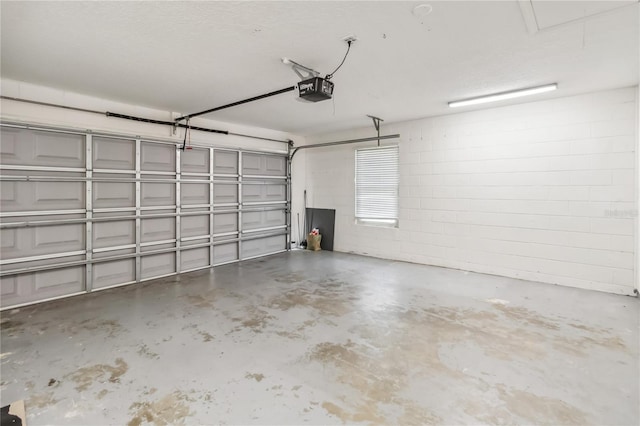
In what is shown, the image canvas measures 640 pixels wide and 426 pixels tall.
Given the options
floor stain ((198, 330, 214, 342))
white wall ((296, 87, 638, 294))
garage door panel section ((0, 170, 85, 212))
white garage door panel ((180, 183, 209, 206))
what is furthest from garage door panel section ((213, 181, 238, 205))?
floor stain ((198, 330, 214, 342))

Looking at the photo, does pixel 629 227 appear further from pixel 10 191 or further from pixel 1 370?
pixel 10 191

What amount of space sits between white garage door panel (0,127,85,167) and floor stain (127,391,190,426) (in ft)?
11.3

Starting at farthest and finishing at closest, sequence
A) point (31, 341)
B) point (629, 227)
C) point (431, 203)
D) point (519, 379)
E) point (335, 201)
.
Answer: point (335, 201), point (431, 203), point (629, 227), point (31, 341), point (519, 379)

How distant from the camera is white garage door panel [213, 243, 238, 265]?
586 centimetres

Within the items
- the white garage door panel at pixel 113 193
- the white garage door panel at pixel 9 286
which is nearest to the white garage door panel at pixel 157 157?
the white garage door panel at pixel 113 193

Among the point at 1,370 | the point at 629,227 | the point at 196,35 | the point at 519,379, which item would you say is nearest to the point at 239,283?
the point at 1,370

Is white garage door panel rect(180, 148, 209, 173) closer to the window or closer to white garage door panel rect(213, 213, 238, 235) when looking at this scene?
white garage door panel rect(213, 213, 238, 235)

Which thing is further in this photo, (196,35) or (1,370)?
(196,35)

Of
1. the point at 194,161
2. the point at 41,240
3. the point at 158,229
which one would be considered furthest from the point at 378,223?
the point at 41,240

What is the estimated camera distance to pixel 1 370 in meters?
2.38

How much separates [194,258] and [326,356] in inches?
147

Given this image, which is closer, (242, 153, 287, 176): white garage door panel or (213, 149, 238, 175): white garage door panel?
(213, 149, 238, 175): white garage door panel

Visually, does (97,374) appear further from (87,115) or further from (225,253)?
(225,253)

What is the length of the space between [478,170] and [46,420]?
567cm
